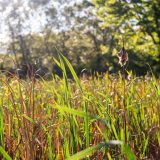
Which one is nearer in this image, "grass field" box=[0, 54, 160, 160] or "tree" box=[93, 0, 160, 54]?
"grass field" box=[0, 54, 160, 160]

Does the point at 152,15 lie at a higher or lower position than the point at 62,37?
higher

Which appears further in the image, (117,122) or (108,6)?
(108,6)

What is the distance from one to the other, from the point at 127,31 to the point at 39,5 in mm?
36502

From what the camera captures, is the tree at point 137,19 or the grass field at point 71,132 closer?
the grass field at point 71,132

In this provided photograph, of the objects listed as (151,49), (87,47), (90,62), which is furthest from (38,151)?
(87,47)

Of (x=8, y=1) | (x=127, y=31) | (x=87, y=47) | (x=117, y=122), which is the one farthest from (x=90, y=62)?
(x=117, y=122)

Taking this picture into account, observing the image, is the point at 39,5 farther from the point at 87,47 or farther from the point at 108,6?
the point at 108,6

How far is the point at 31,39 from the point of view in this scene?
6388cm

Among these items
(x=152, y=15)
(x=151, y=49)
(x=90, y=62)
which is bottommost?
(x=90, y=62)

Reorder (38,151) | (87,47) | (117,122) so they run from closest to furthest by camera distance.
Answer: (38,151) < (117,122) < (87,47)

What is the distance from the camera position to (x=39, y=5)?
194 feet

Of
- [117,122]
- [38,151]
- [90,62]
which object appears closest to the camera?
[38,151]

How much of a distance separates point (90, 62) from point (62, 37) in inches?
567

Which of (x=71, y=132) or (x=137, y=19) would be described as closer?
(x=71, y=132)
